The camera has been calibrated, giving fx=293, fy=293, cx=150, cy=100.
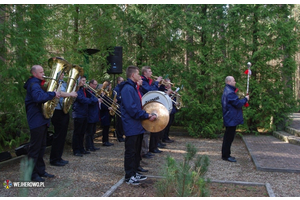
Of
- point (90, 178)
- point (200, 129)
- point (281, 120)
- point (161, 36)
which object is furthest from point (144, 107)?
point (281, 120)

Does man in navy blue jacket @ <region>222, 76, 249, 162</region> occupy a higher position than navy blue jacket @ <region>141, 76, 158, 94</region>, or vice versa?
navy blue jacket @ <region>141, 76, 158, 94</region>

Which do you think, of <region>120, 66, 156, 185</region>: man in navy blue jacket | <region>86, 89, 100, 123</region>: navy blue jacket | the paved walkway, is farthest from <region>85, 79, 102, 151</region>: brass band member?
the paved walkway

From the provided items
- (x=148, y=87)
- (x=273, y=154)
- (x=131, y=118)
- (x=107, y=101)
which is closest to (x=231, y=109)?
(x=273, y=154)

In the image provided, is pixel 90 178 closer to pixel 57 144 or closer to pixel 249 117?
pixel 57 144

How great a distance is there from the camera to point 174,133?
11531 millimetres

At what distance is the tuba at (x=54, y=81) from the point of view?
5.02 m

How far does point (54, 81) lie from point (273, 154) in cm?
563

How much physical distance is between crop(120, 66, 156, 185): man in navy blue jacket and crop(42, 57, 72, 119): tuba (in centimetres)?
121

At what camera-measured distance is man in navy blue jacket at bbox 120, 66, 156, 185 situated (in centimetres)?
480

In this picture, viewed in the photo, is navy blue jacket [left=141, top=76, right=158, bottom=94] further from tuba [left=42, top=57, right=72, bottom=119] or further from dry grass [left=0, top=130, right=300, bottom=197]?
tuba [left=42, top=57, right=72, bottom=119]

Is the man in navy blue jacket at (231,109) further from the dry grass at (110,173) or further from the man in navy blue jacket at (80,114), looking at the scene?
the man in navy blue jacket at (80,114)

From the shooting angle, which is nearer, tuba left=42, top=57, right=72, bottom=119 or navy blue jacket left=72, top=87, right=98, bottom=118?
tuba left=42, top=57, right=72, bottom=119

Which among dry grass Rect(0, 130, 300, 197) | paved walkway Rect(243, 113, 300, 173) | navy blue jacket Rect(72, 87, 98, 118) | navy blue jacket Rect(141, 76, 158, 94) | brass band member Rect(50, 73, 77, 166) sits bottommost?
dry grass Rect(0, 130, 300, 197)

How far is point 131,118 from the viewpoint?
194 inches
